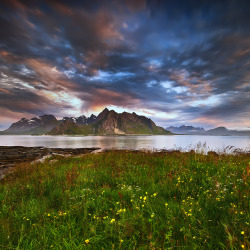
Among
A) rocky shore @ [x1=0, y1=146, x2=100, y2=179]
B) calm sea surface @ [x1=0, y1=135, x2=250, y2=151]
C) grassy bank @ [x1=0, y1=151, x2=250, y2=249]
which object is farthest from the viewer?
calm sea surface @ [x1=0, y1=135, x2=250, y2=151]

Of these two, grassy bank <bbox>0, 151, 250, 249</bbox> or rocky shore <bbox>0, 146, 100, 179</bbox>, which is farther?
rocky shore <bbox>0, 146, 100, 179</bbox>

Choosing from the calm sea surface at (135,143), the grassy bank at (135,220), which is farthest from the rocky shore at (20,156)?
the calm sea surface at (135,143)

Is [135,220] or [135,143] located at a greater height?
[135,220]

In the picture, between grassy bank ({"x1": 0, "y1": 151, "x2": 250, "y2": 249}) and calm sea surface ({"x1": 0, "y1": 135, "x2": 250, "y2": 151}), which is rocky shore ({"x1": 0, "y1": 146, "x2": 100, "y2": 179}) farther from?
calm sea surface ({"x1": 0, "y1": 135, "x2": 250, "y2": 151})

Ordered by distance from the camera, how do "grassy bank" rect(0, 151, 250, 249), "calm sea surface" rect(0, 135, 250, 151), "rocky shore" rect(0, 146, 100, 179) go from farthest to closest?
"calm sea surface" rect(0, 135, 250, 151) → "rocky shore" rect(0, 146, 100, 179) → "grassy bank" rect(0, 151, 250, 249)

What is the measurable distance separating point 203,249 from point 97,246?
1976 mm

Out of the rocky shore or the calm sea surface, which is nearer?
the rocky shore

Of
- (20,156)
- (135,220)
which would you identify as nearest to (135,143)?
(20,156)

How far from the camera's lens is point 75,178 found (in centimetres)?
610

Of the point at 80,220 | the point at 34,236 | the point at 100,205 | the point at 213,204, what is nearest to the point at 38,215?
the point at 34,236

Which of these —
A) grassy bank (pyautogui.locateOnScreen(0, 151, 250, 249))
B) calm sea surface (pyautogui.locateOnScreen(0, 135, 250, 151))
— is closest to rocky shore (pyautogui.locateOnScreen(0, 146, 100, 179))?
grassy bank (pyautogui.locateOnScreen(0, 151, 250, 249))

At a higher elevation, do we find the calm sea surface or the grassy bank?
the grassy bank

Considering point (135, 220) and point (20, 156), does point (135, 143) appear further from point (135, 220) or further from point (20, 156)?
point (135, 220)

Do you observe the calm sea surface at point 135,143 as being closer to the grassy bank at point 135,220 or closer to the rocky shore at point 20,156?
the grassy bank at point 135,220
